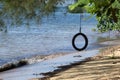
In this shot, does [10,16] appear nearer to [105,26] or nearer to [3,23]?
[3,23]

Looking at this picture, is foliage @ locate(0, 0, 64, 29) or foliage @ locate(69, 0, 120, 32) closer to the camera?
foliage @ locate(69, 0, 120, 32)

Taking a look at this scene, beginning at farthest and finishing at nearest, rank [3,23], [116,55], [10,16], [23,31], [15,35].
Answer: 1. [23,31]
2. [15,35]
3. [116,55]
4. [3,23]
5. [10,16]

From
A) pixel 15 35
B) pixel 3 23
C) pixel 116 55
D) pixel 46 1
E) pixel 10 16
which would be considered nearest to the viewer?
pixel 46 1

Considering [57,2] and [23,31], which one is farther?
[23,31]

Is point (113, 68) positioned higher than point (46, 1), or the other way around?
point (46, 1)

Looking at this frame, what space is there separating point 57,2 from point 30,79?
8.76ft

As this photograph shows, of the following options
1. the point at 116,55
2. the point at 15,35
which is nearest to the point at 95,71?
the point at 116,55

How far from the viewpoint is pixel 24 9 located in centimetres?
1195

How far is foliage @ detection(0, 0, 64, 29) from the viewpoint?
11734mm

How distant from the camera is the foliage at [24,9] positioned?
11.7 metres

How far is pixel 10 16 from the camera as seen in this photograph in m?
12.7

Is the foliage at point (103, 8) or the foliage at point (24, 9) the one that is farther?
the foliage at point (24, 9)

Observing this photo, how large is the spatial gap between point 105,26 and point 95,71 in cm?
251

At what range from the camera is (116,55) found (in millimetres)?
17750
